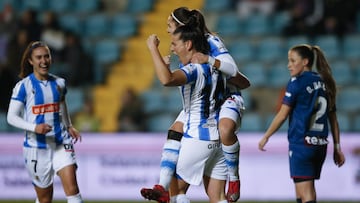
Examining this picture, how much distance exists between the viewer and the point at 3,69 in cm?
1584

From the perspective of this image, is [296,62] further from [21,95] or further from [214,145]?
[21,95]

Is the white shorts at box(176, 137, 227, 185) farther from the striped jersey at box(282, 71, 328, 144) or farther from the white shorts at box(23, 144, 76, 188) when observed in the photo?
the white shorts at box(23, 144, 76, 188)

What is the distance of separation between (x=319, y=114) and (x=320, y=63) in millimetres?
511

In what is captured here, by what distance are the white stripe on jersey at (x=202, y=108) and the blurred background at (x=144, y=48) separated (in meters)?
7.15

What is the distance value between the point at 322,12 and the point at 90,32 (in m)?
4.46

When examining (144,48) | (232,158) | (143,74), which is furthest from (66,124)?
(144,48)

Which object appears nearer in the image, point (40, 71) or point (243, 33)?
point (40, 71)

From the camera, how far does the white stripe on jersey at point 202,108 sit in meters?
8.26

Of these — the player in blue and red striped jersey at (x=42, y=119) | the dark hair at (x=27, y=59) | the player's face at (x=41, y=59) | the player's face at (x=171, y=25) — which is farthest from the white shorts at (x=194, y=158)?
the dark hair at (x=27, y=59)

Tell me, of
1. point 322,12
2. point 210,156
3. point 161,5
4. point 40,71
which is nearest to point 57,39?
point 161,5

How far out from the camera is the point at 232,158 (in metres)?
8.42

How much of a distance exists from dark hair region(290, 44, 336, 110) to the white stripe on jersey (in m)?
1.43

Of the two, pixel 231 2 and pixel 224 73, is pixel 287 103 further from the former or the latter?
pixel 231 2

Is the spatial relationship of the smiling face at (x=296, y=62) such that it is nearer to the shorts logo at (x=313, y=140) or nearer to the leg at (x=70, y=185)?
the shorts logo at (x=313, y=140)
